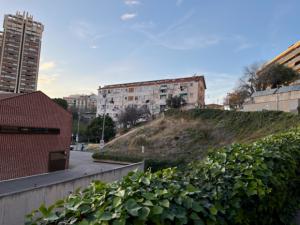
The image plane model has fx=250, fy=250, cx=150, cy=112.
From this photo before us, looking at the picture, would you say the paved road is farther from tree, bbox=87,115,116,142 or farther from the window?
tree, bbox=87,115,116,142

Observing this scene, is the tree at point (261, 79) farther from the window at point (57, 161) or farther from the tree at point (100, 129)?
the window at point (57, 161)

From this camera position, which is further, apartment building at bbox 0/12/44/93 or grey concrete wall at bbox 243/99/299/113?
apartment building at bbox 0/12/44/93

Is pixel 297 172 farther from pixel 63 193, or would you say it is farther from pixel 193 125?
pixel 193 125

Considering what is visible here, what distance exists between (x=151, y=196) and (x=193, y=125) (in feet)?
111

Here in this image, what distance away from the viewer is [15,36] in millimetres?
61344

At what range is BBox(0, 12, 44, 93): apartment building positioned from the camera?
2406 inches

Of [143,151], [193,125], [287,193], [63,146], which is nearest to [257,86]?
[193,125]

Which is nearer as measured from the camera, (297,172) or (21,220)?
(297,172)

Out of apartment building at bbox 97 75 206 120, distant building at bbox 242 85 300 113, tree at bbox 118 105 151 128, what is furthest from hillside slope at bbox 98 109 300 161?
apartment building at bbox 97 75 206 120

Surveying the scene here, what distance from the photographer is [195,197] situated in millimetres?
1796

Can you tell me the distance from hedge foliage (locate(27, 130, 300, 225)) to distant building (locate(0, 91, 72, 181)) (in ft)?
61.8

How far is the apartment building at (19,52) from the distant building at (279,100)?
53.5m

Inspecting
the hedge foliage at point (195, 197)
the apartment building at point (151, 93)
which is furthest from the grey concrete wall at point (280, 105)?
the hedge foliage at point (195, 197)

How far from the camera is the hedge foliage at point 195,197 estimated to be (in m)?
1.44
